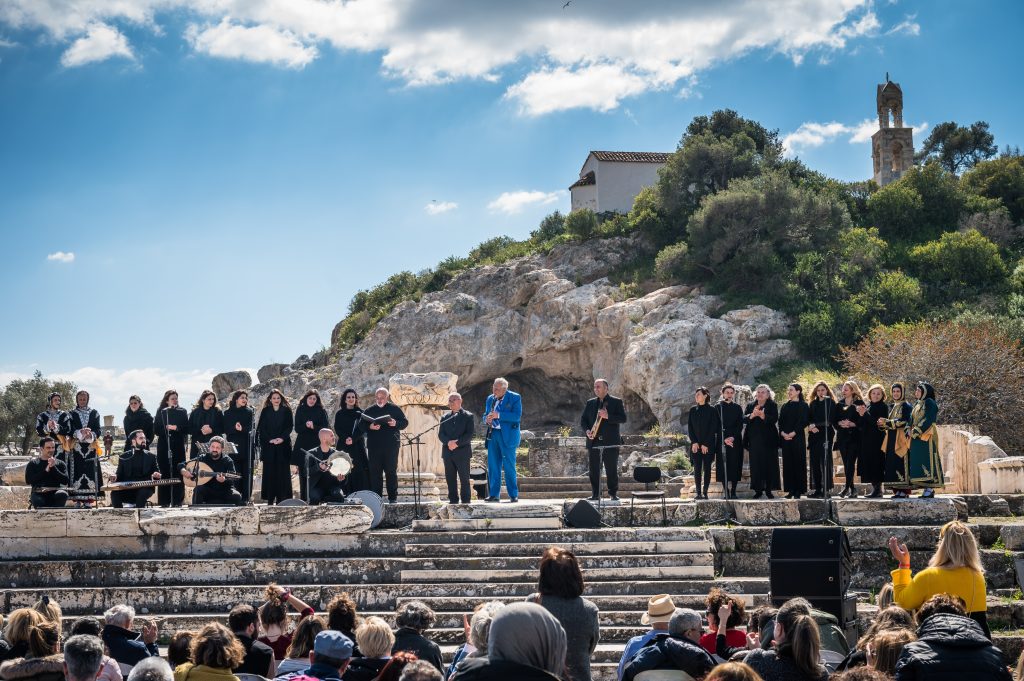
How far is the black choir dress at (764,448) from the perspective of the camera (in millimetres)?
13312

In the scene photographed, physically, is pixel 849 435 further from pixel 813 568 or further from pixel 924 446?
pixel 813 568

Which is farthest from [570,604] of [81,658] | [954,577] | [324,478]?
[324,478]

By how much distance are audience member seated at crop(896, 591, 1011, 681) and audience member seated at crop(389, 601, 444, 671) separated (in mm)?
2573

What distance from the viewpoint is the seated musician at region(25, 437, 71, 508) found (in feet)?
40.5

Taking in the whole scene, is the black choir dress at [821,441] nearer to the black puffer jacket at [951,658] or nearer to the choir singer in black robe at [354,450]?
the choir singer in black robe at [354,450]

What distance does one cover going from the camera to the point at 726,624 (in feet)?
21.4

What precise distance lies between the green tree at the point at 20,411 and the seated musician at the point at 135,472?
2297cm

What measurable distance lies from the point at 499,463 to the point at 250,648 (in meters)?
7.26

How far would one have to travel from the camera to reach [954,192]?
38906mm

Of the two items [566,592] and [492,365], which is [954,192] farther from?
[566,592]

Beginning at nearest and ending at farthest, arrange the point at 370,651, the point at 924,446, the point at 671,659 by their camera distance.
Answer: the point at 671,659
the point at 370,651
the point at 924,446

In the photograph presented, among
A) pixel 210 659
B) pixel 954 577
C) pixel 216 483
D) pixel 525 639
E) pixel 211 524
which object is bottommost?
pixel 210 659

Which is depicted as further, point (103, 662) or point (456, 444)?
point (456, 444)

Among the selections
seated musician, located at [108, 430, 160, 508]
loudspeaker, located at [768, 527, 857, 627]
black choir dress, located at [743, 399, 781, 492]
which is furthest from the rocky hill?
loudspeaker, located at [768, 527, 857, 627]
